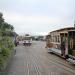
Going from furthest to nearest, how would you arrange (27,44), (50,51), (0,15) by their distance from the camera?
(27,44) → (0,15) → (50,51)

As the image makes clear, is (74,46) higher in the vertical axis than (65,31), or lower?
lower

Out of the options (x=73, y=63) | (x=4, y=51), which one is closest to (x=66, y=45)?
(x=73, y=63)

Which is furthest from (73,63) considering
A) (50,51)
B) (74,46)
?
(50,51)

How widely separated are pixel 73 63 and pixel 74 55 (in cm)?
146

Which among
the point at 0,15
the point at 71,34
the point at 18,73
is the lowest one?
the point at 18,73

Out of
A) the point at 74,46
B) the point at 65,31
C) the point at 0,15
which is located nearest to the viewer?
the point at 74,46

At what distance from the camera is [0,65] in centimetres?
1048

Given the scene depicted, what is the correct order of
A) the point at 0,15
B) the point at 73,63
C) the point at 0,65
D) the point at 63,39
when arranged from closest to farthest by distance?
1. the point at 0,65
2. the point at 73,63
3. the point at 63,39
4. the point at 0,15

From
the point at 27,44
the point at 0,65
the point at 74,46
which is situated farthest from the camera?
the point at 27,44

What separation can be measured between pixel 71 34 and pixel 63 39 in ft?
6.99

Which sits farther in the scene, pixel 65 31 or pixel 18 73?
pixel 65 31

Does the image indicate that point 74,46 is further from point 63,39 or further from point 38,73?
point 38,73

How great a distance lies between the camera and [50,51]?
2509 centimetres

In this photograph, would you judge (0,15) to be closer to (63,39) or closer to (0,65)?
(63,39)
